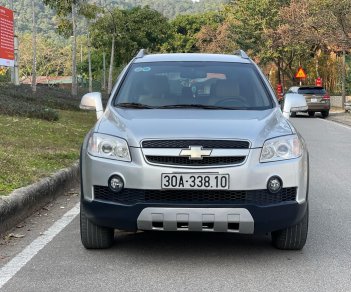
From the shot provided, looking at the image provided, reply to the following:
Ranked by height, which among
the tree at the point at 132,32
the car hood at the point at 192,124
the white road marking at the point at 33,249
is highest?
the tree at the point at 132,32

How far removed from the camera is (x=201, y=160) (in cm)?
470

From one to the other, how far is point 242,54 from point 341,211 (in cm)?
218

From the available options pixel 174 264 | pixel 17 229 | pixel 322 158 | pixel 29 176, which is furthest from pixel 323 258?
pixel 322 158

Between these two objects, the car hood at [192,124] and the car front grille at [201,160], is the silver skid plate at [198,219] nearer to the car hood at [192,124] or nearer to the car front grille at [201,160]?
the car front grille at [201,160]

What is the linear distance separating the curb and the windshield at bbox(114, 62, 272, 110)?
1.53m

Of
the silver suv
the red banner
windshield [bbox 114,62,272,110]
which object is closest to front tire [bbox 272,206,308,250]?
the silver suv

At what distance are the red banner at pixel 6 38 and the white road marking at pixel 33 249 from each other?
16.6 meters

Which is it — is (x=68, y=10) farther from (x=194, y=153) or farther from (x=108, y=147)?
(x=194, y=153)

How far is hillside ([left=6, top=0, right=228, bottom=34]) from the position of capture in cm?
8829

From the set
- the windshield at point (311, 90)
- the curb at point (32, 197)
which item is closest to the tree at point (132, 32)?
the windshield at point (311, 90)

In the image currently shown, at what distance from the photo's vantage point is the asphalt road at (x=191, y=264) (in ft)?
14.5

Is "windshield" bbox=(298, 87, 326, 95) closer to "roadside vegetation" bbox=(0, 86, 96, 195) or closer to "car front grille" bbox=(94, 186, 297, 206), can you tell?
"roadside vegetation" bbox=(0, 86, 96, 195)

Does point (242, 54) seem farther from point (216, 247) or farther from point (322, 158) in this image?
point (322, 158)

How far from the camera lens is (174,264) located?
4.97 m
